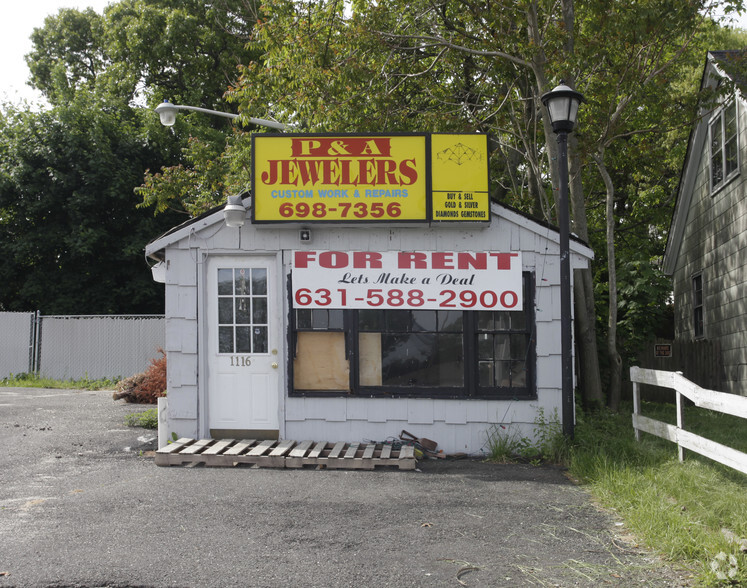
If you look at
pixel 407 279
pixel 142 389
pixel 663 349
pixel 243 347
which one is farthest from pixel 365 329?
pixel 663 349

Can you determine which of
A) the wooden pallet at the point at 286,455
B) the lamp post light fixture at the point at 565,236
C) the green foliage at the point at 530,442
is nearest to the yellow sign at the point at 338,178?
the lamp post light fixture at the point at 565,236

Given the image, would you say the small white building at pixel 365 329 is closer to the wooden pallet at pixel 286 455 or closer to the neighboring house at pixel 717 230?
the wooden pallet at pixel 286 455

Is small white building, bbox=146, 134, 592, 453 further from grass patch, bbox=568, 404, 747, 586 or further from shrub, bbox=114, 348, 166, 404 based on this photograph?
shrub, bbox=114, 348, 166, 404

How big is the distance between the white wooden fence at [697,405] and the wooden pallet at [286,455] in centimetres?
278

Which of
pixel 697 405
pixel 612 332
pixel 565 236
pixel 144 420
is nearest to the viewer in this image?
pixel 697 405

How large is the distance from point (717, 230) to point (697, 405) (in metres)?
8.60

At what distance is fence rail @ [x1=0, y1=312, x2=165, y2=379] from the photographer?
19500 millimetres

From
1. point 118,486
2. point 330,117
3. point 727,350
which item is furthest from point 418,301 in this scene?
point 727,350

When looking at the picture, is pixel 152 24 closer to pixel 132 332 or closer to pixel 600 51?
pixel 132 332

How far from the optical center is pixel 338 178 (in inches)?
344

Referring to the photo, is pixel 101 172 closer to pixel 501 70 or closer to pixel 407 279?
pixel 501 70

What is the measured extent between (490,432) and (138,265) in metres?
18.6

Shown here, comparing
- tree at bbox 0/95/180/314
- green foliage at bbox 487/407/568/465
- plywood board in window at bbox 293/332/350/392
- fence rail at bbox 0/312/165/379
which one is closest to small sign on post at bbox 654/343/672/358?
green foliage at bbox 487/407/568/465

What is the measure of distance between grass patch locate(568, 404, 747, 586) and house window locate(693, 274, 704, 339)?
6.53 meters
